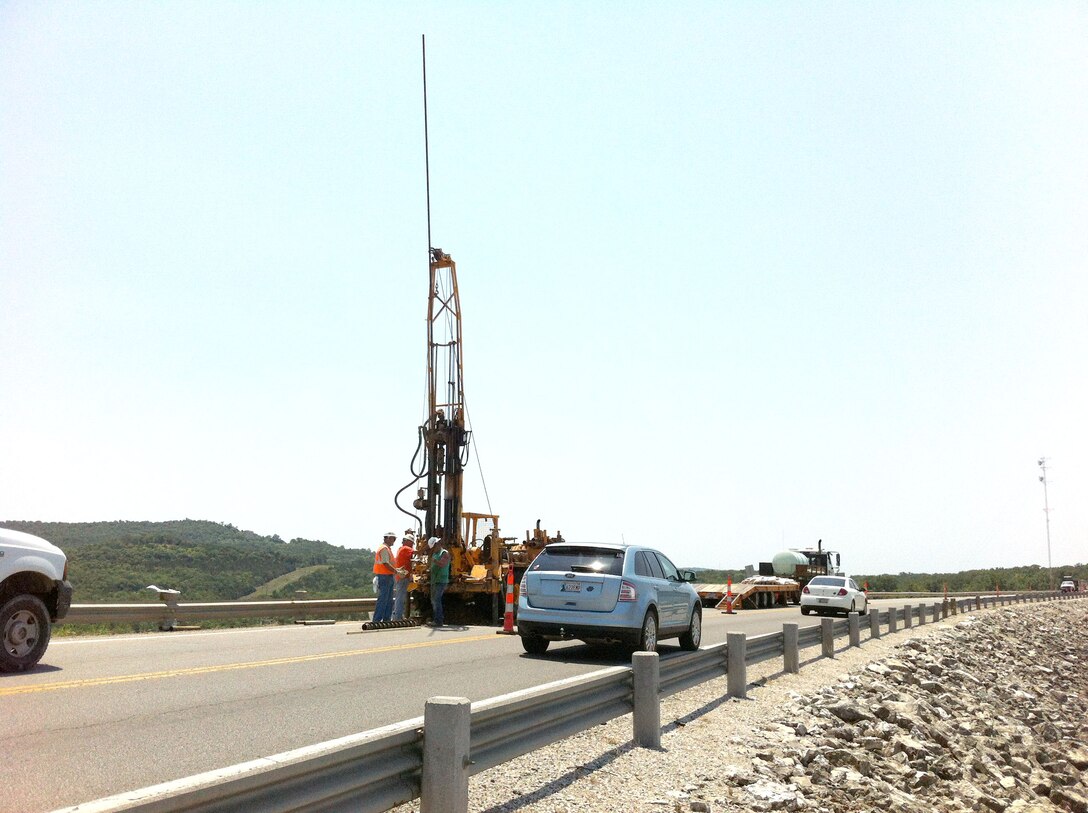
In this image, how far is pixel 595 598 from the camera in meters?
13.2

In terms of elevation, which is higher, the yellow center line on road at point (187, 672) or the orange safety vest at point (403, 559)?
the orange safety vest at point (403, 559)

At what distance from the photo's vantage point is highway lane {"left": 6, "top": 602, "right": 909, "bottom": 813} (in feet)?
20.5

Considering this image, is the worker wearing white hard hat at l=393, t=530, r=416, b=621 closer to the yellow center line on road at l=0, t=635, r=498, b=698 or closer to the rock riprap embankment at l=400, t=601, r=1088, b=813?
the yellow center line on road at l=0, t=635, r=498, b=698

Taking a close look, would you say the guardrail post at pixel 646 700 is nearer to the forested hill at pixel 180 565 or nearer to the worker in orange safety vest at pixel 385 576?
the worker in orange safety vest at pixel 385 576

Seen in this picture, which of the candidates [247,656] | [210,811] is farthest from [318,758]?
[247,656]

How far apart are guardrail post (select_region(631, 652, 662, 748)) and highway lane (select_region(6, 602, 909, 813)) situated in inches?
84.4

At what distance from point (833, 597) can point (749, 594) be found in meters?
5.04

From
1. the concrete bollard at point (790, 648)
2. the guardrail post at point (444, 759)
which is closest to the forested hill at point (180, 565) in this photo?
the concrete bollard at point (790, 648)

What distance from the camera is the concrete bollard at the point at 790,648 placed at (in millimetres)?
13483

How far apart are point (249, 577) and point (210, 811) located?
83868mm

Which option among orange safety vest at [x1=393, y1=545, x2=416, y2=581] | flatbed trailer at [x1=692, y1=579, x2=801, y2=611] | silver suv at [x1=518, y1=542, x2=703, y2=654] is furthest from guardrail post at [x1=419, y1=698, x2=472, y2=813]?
flatbed trailer at [x1=692, y1=579, x2=801, y2=611]

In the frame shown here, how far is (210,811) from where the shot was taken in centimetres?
330

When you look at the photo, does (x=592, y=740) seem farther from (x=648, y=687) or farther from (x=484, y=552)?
(x=484, y=552)

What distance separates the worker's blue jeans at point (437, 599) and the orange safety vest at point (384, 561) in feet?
3.43
